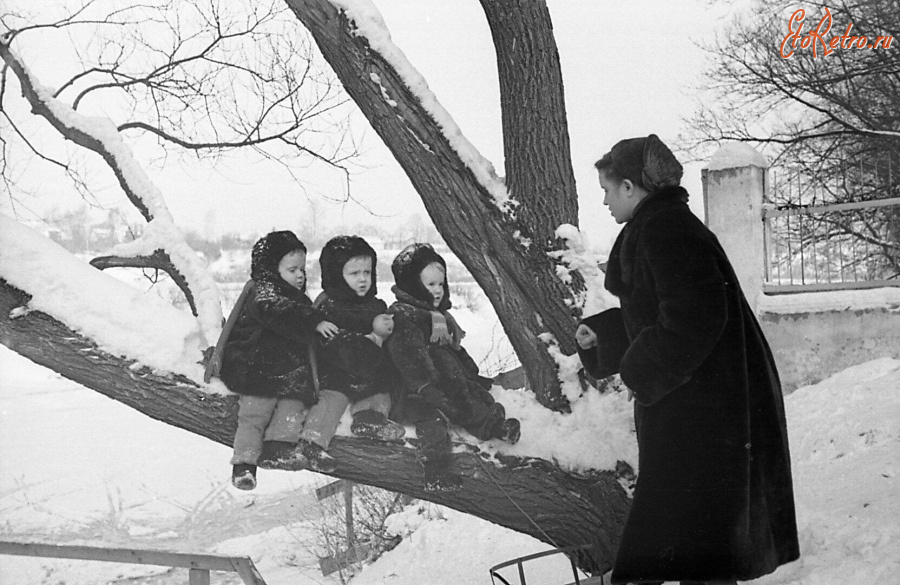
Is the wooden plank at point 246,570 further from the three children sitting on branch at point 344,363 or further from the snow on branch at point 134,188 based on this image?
the snow on branch at point 134,188

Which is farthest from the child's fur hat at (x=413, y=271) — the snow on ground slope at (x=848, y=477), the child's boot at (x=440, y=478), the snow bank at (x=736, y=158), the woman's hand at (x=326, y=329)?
the snow bank at (x=736, y=158)

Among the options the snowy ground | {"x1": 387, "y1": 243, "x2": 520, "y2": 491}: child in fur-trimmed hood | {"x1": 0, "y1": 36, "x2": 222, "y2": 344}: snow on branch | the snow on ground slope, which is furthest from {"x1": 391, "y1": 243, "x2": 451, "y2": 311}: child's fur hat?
Result: the snowy ground

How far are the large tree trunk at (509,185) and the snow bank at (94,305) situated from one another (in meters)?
0.89

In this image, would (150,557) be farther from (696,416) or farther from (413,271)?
(696,416)

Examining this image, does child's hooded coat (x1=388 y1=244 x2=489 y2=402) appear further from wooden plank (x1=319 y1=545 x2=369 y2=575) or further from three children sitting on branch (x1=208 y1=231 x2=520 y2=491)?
wooden plank (x1=319 y1=545 x2=369 y2=575)

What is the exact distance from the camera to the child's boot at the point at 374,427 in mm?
2207

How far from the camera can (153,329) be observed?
228 centimetres

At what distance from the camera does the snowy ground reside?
3.08 metres

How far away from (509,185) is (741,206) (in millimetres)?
1849

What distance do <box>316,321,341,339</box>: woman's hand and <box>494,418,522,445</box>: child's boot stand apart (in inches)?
22.5

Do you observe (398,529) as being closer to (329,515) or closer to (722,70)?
(329,515)

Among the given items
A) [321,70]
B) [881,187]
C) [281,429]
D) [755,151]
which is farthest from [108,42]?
[881,187]

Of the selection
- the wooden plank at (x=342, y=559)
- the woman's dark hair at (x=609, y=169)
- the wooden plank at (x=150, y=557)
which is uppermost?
the woman's dark hair at (x=609, y=169)

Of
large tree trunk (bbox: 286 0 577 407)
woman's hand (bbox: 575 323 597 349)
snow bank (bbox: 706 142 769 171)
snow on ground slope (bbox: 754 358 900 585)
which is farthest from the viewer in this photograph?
snow bank (bbox: 706 142 769 171)
